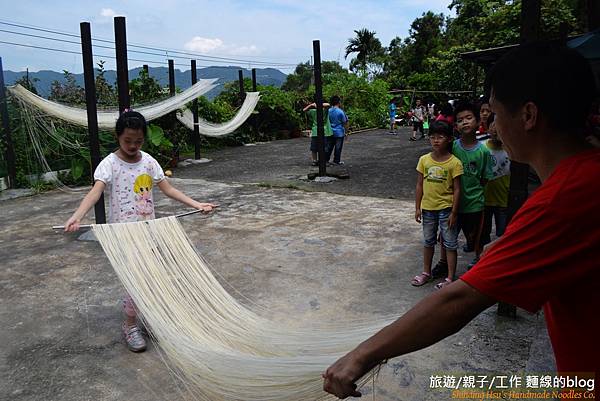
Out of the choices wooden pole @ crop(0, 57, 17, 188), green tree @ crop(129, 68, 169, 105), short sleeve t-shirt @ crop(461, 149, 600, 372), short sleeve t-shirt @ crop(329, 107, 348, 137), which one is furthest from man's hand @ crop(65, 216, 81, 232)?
green tree @ crop(129, 68, 169, 105)

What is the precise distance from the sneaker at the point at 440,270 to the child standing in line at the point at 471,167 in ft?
1.04

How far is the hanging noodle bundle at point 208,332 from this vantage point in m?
1.41

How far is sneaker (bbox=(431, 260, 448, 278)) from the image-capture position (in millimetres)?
A: 3502

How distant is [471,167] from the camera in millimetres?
3332

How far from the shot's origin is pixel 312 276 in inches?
143

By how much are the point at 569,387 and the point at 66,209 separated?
6230 mm

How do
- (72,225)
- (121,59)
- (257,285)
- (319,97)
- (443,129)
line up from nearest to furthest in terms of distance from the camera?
(72,225)
(443,129)
(257,285)
(121,59)
(319,97)

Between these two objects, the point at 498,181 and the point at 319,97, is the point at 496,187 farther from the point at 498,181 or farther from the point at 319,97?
the point at 319,97

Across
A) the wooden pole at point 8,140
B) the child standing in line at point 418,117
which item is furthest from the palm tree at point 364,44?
the wooden pole at point 8,140

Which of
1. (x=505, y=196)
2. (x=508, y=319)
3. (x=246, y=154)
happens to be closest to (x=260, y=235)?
(x=505, y=196)

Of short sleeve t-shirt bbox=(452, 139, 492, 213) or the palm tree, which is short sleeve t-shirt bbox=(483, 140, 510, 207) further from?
the palm tree

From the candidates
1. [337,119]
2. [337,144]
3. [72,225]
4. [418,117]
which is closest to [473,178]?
[72,225]

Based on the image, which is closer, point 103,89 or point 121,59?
point 121,59

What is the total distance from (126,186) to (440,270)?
215 centimetres
